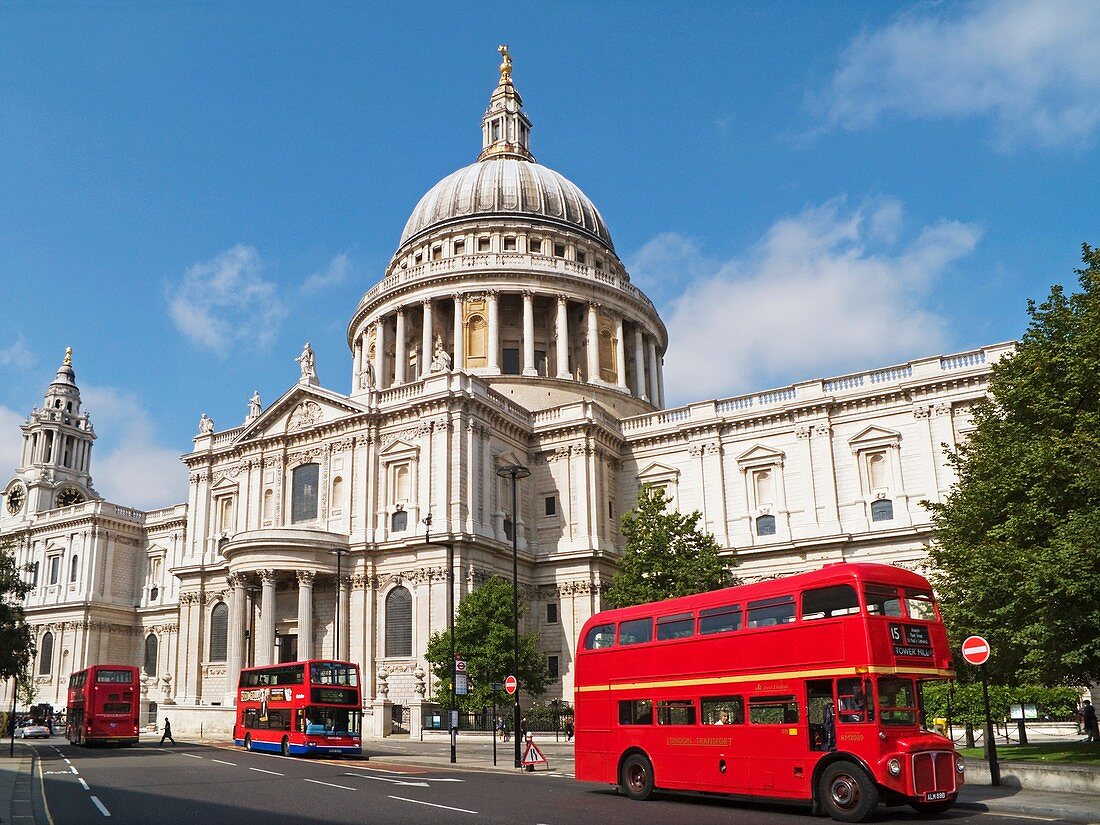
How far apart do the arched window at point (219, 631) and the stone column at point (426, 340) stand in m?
20.9

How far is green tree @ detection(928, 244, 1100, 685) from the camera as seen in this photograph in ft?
74.0

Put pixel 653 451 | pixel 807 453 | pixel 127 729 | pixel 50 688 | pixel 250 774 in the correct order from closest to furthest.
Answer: pixel 250 774
pixel 127 729
pixel 807 453
pixel 653 451
pixel 50 688

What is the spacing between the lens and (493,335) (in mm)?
68812

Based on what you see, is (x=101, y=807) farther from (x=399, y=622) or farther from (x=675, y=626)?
(x=399, y=622)

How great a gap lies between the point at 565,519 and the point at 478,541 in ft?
24.4

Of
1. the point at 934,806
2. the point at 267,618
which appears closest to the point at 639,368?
the point at 267,618

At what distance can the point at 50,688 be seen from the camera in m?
76.9

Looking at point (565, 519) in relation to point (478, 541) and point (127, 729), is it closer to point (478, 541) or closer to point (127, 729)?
point (478, 541)

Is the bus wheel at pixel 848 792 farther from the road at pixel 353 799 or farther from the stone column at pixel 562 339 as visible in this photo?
the stone column at pixel 562 339

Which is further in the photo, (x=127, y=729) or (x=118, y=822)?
(x=127, y=729)

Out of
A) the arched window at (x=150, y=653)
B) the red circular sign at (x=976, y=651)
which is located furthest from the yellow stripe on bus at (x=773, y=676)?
the arched window at (x=150, y=653)

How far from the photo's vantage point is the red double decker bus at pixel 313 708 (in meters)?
35.8

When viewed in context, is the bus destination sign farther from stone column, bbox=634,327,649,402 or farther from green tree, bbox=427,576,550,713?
stone column, bbox=634,327,649,402

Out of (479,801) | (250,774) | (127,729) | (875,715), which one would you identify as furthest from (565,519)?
(875,715)
